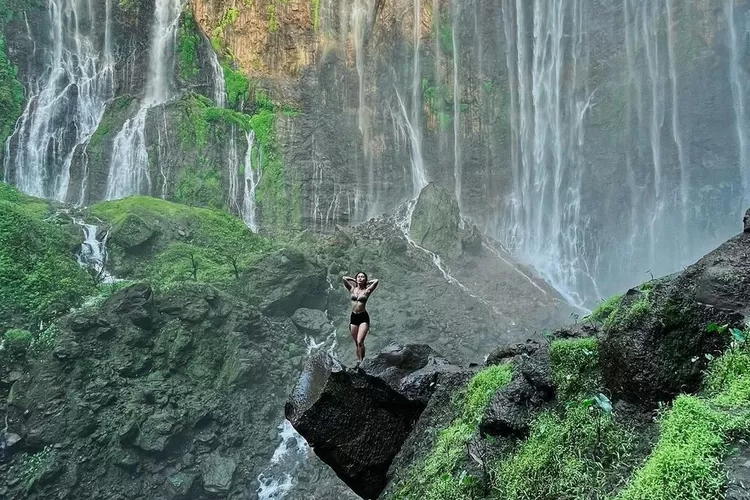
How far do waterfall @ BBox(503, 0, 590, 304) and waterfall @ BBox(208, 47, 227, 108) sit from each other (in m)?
17.0

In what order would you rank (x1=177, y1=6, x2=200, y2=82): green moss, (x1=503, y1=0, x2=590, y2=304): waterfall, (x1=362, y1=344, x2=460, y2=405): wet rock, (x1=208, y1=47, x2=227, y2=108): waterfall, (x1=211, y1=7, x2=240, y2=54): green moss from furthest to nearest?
(x1=503, y1=0, x2=590, y2=304): waterfall, (x1=211, y1=7, x2=240, y2=54): green moss, (x1=208, y1=47, x2=227, y2=108): waterfall, (x1=177, y1=6, x2=200, y2=82): green moss, (x1=362, y1=344, x2=460, y2=405): wet rock

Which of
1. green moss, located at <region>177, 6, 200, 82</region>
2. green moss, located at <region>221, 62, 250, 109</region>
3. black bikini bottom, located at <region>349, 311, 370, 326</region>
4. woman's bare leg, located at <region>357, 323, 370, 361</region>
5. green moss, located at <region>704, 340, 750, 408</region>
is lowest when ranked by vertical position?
woman's bare leg, located at <region>357, 323, 370, 361</region>

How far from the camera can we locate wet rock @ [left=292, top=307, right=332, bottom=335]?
1833 centimetres

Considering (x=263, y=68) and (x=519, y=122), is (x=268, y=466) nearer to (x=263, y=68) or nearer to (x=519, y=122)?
(x=263, y=68)

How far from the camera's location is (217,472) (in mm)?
12797

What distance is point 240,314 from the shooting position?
1652 centimetres

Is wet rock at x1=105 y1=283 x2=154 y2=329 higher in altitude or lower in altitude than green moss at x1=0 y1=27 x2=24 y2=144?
lower

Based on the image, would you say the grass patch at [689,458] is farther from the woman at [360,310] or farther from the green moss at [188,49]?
the green moss at [188,49]

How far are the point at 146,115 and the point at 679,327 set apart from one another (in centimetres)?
2702

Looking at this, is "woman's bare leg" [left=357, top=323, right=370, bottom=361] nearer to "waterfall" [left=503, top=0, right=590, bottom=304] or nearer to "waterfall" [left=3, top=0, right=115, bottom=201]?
"waterfall" [left=3, top=0, right=115, bottom=201]

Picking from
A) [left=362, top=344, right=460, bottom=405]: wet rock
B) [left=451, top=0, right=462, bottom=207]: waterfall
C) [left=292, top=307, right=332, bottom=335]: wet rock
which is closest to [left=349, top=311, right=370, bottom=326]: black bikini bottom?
[left=362, top=344, right=460, bottom=405]: wet rock

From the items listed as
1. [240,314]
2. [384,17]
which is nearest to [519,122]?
[384,17]

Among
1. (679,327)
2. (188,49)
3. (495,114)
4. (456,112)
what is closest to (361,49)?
(456,112)

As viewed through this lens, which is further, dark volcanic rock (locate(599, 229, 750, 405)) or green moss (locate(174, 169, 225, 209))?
green moss (locate(174, 169, 225, 209))
